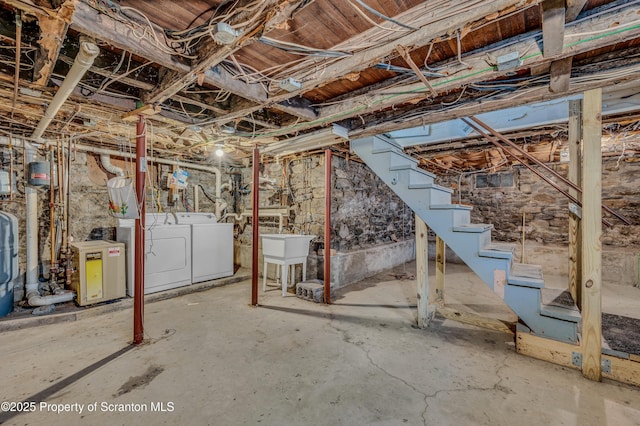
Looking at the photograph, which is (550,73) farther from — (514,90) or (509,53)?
(509,53)

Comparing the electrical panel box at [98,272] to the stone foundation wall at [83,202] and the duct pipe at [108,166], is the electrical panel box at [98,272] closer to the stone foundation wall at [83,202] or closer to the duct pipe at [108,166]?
the stone foundation wall at [83,202]

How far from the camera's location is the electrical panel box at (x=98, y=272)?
10.4 feet

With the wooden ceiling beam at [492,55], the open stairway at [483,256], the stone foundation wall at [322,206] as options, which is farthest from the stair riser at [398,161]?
the stone foundation wall at [322,206]

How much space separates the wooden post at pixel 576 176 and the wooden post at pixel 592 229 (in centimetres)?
41

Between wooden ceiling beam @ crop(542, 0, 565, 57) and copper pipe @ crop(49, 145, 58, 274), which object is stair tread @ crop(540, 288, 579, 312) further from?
copper pipe @ crop(49, 145, 58, 274)

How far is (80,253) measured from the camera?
3158 mm

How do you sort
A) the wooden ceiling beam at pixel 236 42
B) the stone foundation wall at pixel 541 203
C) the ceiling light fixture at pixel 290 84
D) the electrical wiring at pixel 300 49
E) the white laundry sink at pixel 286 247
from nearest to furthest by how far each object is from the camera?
the wooden ceiling beam at pixel 236 42, the electrical wiring at pixel 300 49, the ceiling light fixture at pixel 290 84, the white laundry sink at pixel 286 247, the stone foundation wall at pixel 541 203

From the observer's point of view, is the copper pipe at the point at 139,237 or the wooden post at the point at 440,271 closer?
the copper pipe at the point at 139,237

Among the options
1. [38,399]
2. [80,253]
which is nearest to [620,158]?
[38,399]

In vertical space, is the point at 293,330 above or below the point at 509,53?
below

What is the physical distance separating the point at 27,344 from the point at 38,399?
42.7 inches

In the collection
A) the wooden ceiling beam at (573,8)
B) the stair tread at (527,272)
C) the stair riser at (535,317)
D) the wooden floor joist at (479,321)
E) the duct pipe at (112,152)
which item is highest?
the wooden ceiling beam at (573,8)

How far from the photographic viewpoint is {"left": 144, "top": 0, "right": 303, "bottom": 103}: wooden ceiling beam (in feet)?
3.95

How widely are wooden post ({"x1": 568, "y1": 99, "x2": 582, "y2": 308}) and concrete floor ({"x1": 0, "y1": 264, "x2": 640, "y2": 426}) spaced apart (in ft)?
2.69
